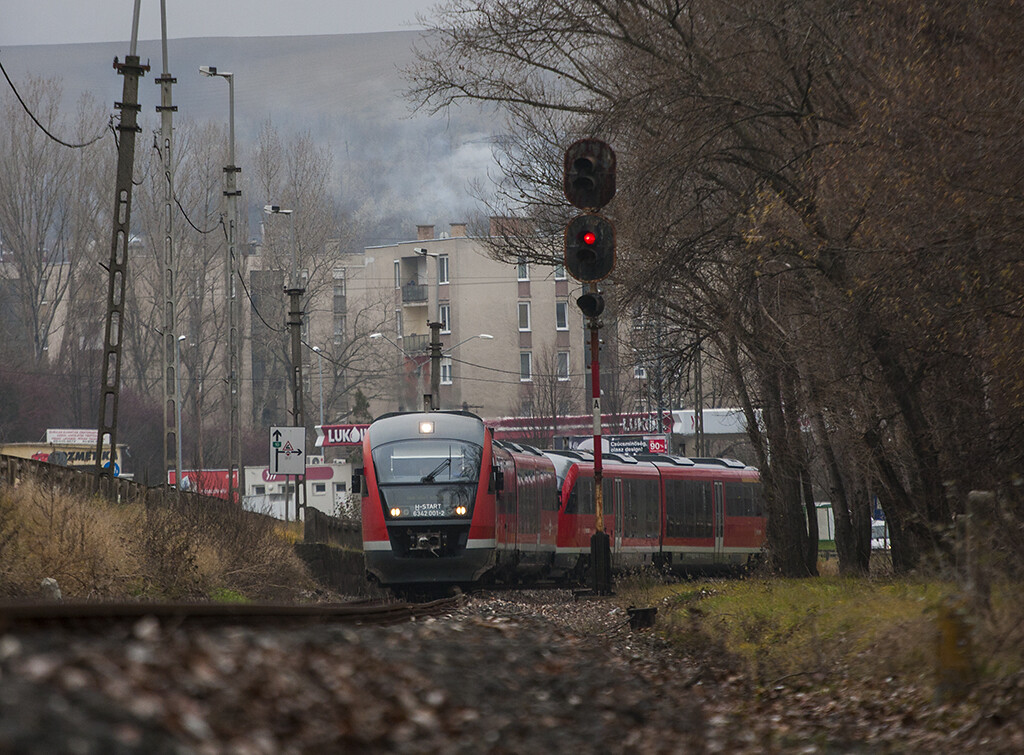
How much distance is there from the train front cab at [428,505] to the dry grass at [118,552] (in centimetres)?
187

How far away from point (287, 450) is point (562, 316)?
224 feet

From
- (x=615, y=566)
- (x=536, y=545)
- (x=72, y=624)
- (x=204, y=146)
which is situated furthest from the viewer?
(x=204, y=146)

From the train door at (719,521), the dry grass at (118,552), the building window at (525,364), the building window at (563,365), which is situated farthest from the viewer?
the building window at (525,364)

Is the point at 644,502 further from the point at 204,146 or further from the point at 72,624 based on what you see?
the point at 204,146

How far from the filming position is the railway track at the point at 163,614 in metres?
5.69

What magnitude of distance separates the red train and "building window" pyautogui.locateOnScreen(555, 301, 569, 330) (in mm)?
62151

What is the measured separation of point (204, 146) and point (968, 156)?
8771 centimetres

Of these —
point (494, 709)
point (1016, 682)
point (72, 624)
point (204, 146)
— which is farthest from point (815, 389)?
point (204, 146)

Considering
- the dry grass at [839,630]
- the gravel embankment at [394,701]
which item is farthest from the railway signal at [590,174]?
the gravel embankment at [394,701]

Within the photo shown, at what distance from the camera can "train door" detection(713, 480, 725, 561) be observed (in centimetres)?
3709

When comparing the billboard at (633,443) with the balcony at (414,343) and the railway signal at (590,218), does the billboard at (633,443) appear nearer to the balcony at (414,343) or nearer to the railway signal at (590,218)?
the railway signal at (590,218)

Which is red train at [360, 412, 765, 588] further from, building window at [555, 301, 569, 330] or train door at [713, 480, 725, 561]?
building window at [555, 301, 569, 330]

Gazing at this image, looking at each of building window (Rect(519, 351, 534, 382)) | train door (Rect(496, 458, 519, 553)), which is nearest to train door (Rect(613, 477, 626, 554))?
train door (Rect(496, 458, 519, 553))

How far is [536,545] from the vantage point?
2883cm
